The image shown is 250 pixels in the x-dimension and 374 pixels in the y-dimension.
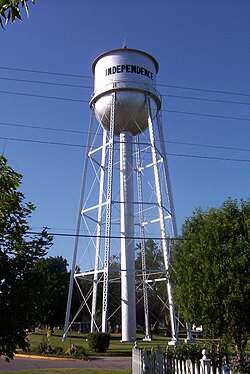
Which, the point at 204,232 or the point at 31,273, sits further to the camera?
the point at 204,232

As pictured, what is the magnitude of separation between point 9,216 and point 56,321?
149 feet

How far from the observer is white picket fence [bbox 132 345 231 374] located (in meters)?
8.31

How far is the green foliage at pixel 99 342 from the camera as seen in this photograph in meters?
23.3

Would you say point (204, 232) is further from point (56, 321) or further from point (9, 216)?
point (56, 321)

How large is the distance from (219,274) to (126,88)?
59.2 feet

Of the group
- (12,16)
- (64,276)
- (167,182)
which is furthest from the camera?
(64,276)

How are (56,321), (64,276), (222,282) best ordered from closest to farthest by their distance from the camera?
(222,282)
(56,321)
(64,276)

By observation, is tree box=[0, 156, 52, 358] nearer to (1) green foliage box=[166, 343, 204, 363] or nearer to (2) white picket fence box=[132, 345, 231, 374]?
(2) white picket fence box=[132, 345, 231, 374]

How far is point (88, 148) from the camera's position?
27562 millimetres

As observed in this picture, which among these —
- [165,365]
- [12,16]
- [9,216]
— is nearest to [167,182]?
[165,365]

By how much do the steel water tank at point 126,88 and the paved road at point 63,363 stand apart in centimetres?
1477

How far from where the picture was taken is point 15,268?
23.0 feet

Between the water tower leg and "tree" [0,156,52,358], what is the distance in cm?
1900

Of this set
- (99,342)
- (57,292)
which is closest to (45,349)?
(99,342)
